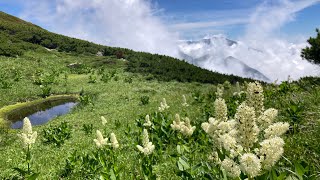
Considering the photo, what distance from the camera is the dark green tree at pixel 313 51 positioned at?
27.0 metres

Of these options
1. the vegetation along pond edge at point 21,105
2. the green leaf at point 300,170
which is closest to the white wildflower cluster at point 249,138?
the green leaf at point 300,170

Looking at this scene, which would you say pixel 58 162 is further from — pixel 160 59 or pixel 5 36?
pixel 5 36

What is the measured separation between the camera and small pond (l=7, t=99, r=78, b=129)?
72.4 feet

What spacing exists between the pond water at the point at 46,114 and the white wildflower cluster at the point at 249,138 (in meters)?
18.2

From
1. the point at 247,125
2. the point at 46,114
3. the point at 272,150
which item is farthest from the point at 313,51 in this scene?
the point at 272,150

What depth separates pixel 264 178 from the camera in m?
3.72

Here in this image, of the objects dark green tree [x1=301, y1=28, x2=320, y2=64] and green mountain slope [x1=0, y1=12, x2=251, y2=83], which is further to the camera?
green mountain slope [x1=0, y1=12, x2=251, y2=83]

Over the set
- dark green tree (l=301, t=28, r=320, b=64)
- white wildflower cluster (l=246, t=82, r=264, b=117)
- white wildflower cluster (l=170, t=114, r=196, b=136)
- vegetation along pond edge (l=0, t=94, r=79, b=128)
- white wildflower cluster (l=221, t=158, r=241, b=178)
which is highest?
dark green tree (l=301, t=28, r=320, b=64)

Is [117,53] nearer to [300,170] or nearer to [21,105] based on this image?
[21,105]

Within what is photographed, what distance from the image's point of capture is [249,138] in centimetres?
395

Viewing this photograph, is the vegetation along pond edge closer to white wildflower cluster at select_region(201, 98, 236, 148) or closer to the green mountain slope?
the green mountain slope

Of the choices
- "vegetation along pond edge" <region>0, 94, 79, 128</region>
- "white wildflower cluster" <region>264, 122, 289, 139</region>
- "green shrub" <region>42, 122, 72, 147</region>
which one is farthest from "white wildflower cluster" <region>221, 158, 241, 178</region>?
"vegetation along pond edge" <region>0, 94, 79, 128</region>

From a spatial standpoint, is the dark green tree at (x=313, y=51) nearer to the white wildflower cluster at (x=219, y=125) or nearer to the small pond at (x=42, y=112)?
the small pond at (x=42, y=112)

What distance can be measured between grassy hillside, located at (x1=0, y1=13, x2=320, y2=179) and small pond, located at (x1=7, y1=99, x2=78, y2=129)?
1619 millimetres
